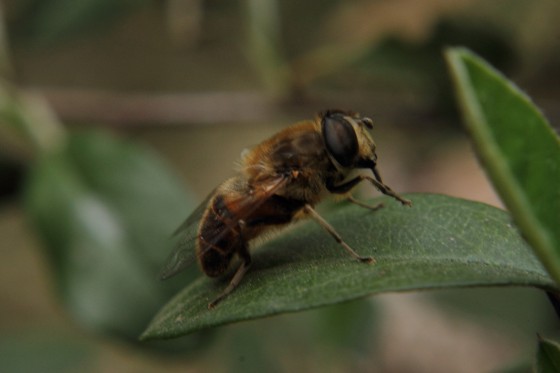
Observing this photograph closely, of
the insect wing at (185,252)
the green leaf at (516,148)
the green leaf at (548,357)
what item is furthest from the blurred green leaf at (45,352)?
the green leaf at (516,148)

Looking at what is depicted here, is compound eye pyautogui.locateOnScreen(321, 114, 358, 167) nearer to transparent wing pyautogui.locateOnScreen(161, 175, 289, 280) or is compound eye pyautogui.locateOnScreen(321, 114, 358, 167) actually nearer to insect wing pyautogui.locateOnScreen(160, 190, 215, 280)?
transparent wing pyautogui.locateOnScreen(161, 175, 289, 280)

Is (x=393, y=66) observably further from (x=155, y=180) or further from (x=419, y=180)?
(x=419, y=180)

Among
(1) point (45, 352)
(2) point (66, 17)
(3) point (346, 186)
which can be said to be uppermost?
(2) point (66, 17)

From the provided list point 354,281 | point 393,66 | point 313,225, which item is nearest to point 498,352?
point 393,66

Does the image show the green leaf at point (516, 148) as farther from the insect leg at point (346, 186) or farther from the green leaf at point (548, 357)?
the insect leg at point (346, 186)

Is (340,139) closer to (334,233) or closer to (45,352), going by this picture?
(334,233)

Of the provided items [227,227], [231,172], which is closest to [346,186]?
[227,227]

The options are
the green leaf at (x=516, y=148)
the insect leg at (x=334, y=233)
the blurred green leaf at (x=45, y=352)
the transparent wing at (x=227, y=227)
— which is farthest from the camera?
the blurred green leaf at (x=45, y=352)

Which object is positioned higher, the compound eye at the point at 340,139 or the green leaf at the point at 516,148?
the green leaf at the point at 516,148
